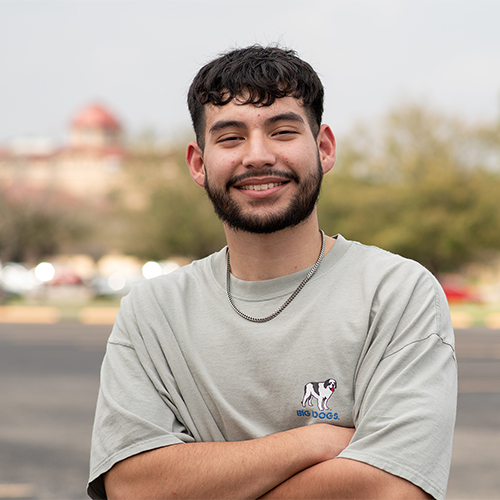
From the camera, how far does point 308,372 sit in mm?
1813

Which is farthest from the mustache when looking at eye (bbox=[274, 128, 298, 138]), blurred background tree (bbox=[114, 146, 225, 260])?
blurred background tree (bbox=[114, 146, 225, 260])

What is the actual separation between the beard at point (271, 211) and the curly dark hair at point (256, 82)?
0.17m

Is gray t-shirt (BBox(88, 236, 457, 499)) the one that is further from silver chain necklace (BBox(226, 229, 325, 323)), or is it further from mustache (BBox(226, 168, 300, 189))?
mustache (BBox(226, 168, 300, 189))

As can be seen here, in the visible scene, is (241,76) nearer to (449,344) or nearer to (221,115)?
(221,115)

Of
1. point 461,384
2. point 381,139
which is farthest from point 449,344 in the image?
point 381,139

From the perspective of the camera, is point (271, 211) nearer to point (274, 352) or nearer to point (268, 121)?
point (268, 121)

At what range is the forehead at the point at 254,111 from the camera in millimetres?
1914

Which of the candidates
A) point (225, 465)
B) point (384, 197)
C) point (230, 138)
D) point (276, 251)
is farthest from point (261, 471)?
point (384, 197)

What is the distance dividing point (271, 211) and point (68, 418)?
20.2 ft

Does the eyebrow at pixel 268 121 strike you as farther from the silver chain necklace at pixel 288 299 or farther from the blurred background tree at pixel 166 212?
the blurred background tree at pixel 166 212

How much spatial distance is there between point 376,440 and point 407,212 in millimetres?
28149

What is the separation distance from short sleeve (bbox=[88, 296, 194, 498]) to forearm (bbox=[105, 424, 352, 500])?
0.03 meters

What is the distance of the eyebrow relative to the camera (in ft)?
6.27

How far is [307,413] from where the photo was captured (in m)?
1.83
